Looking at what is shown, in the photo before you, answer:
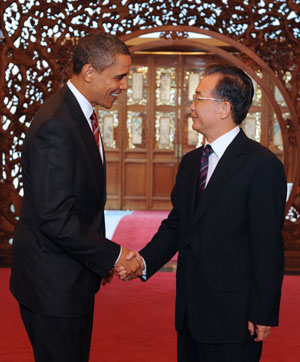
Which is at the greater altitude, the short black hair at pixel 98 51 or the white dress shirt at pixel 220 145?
the short black hair at pixel 98 51

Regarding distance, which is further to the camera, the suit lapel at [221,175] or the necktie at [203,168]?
the necktie at [203,168]

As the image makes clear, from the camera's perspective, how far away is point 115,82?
75.0 inches

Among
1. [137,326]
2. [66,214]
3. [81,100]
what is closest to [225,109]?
[81,100]

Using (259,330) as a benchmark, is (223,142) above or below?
above

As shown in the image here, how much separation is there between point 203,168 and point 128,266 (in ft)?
1.48

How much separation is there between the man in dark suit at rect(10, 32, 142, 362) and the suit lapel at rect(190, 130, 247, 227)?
33 centimetres

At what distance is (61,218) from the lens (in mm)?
1703

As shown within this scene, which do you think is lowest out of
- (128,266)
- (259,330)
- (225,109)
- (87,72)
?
(259,330)

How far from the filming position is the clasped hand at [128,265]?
75.5 inches

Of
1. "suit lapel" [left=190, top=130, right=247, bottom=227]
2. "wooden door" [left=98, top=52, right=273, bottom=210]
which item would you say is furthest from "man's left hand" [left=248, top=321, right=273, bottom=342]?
"wooden door" [left=98, top=52, right=273, bottom=210]

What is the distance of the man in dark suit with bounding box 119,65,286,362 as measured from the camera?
1.77 metres

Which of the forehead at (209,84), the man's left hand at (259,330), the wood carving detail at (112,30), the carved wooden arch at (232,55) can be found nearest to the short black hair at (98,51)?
the forehead at (209,84)

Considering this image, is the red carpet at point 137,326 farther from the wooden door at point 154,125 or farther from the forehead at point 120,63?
the wooden door at point 154,125

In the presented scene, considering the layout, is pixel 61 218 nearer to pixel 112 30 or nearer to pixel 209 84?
pixel 209 84
